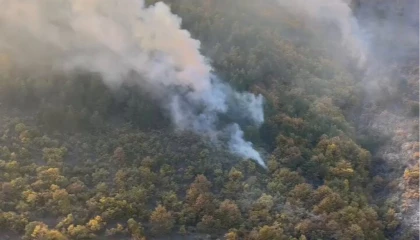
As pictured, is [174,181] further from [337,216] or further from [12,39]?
[12,39]

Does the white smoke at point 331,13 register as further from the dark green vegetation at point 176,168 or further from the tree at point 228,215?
the tree at point 228,215

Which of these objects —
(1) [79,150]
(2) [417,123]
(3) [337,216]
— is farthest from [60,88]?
(2) [417,123]

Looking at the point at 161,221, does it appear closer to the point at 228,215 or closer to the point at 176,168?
the point at 228,215

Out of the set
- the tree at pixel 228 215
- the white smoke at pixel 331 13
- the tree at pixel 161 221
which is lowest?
the tree at pixel 161 221

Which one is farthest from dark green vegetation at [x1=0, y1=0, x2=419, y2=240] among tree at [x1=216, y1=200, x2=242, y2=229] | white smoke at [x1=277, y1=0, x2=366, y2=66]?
white smoke at [x1=277, y1=0, x2=366, y2=66]

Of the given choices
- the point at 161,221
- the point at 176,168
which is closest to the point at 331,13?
the point at 176,168

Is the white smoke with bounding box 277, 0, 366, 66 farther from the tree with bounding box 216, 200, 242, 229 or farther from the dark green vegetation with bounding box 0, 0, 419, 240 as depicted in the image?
the tree with bounding box 216, 200, 242, 229

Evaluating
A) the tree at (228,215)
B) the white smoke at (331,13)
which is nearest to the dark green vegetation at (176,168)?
the tree at (228,215)
